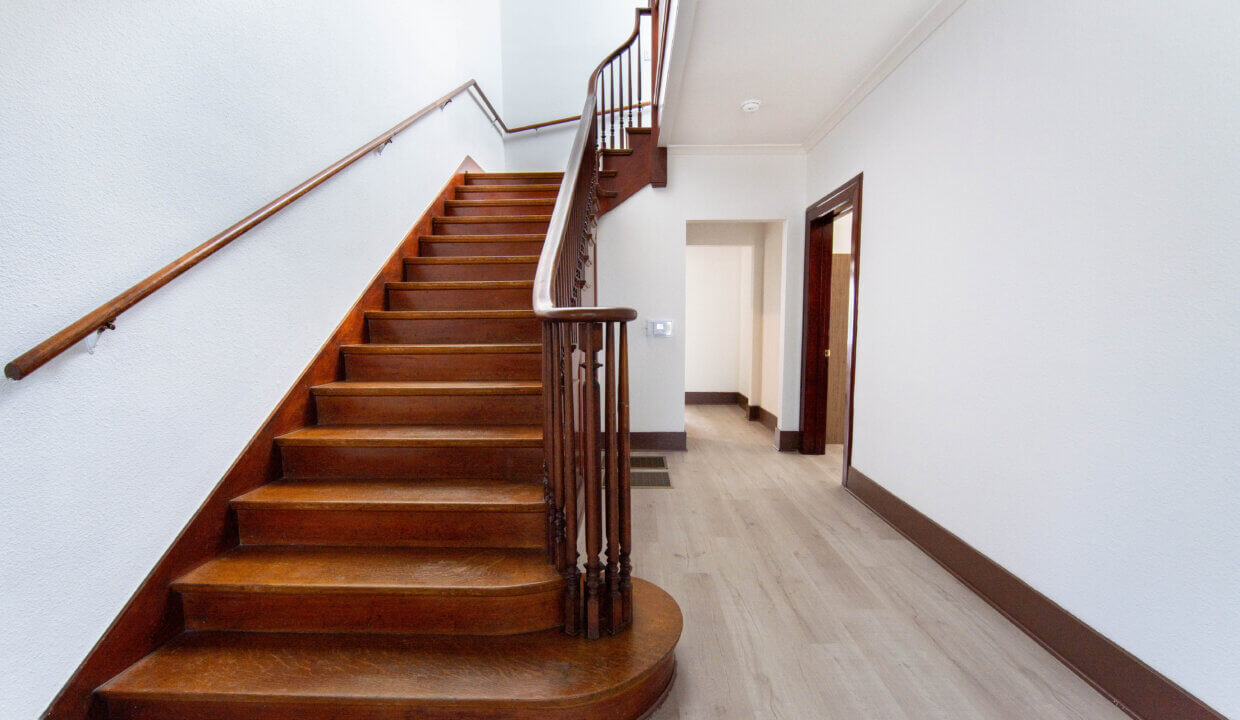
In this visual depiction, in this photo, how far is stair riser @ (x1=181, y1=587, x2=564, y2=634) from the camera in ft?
5.00

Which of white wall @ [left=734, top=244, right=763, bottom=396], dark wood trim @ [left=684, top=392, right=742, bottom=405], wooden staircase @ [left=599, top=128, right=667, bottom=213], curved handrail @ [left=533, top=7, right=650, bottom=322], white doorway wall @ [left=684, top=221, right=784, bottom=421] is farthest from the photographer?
Result: dark wood trim @ [left=684, top=392, right=742, bottom=405]

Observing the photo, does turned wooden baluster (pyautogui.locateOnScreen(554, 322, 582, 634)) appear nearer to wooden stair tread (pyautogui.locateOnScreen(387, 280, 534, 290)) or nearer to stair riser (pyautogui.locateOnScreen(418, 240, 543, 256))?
wooden stair tread (pyautogui.locateOnScreen(387, 280, 534, 290))

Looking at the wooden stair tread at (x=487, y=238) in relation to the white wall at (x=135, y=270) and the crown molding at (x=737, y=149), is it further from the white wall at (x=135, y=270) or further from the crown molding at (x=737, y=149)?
the crown molding at (x=737, y=149)

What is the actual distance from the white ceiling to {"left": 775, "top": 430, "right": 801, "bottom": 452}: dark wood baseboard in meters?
2.35

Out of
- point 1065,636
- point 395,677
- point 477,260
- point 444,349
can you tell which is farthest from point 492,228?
point 1065,636

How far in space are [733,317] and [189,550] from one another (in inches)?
225

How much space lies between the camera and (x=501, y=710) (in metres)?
1.29

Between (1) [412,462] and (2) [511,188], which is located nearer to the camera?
(1) [412,462]

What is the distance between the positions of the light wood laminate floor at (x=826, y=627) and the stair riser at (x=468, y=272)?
1608 mm

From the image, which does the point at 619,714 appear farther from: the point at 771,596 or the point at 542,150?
the point at 542,150

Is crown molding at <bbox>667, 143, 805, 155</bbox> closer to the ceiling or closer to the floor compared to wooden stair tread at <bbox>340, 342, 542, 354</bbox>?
closer to the ceiling

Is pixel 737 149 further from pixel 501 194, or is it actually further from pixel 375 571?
pixel 375 571

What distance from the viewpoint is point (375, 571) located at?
5.25 feet

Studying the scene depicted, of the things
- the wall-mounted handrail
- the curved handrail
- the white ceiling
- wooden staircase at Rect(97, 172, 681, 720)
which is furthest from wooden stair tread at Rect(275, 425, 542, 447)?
the white ceiling
